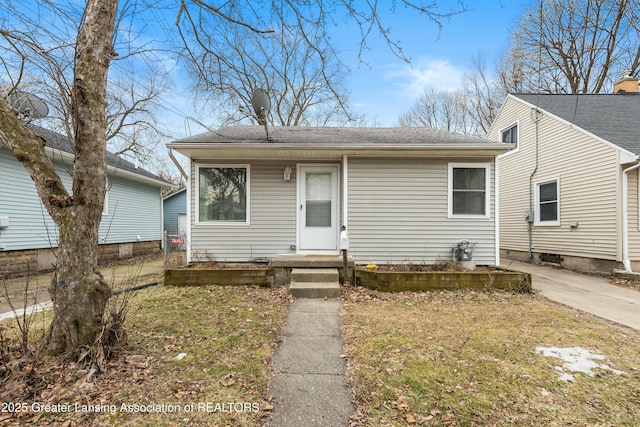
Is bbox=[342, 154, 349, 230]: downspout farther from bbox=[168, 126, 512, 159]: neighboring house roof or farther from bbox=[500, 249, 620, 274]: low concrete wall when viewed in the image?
bbox=[500, 249, 620, 274]: low concrete wall

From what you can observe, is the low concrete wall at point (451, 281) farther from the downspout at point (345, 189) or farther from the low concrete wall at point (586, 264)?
the low concrete wall at point (586, 264)

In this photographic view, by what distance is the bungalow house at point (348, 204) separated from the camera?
656 centimetres

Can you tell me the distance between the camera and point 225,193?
6723 mm

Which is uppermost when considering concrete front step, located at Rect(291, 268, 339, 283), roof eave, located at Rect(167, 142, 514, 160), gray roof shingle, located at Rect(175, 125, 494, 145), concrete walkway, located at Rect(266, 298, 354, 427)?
gray roof shingle, located at Rect(175, 125, 494, 145)

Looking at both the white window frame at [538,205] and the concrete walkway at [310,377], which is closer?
the concrete walkway at [310,377]

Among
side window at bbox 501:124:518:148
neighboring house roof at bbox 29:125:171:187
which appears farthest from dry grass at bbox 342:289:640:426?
side window at bbox 501:124:518:148

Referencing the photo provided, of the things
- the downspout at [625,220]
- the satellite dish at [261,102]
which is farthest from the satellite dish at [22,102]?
the downspout at [625,220]

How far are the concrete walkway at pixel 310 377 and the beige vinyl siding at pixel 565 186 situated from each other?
7522 mm

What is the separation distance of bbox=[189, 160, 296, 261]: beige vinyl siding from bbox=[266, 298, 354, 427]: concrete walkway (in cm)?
283

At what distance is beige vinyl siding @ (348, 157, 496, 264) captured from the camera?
21.6 feet

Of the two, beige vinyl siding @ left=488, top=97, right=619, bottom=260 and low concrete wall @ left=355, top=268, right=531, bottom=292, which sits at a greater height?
beige vinyl siding @ left=488, top=97, right=619, bottom=260

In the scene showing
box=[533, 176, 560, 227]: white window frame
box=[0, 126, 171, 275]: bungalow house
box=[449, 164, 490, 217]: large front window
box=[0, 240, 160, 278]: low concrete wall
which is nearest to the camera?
box=[449, 164, 490, 217]: large front window

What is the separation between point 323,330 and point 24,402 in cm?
263

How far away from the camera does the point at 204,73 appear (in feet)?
14.5
